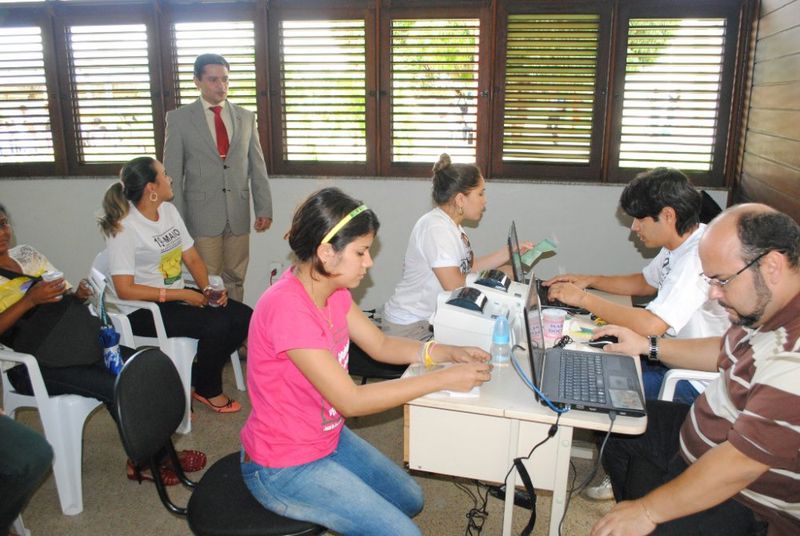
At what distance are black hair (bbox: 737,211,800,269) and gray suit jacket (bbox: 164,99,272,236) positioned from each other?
2969 millimetres

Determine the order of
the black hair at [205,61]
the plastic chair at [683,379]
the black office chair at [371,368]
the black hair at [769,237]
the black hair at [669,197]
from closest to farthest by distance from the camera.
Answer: the black hair at [769,237] < the plastic chair at [683,379] < the black hair at [669,197] < the black office chair at [371,368] < the black hair at [205,61]

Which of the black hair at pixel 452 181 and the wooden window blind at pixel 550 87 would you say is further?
the wooden window blind at pixel 550 87

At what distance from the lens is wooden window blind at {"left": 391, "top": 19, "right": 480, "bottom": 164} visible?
153 inches

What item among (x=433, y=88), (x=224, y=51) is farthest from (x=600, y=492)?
(x=224, y=51)

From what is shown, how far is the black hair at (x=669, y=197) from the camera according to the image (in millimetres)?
2289

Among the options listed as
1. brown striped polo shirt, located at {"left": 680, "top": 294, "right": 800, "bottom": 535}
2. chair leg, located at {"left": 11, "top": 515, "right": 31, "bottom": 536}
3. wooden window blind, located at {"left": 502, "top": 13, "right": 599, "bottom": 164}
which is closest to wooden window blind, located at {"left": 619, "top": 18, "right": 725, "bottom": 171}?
wooden window blind, located at {"left": 502, "top": 13, "right": 599, "bottom": 164}

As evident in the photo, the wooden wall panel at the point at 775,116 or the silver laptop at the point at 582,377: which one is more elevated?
the wooden wall panel at the point at 775,116

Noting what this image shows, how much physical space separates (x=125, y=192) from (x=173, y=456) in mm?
1546

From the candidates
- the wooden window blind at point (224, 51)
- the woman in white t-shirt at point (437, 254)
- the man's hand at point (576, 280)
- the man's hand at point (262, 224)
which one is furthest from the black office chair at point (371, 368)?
the wooden window blind at point (224, 51)

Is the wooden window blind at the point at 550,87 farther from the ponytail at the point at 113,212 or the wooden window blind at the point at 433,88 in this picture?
the ponytail at the point at 113,212

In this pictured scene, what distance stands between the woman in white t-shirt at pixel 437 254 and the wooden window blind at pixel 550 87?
1.36m

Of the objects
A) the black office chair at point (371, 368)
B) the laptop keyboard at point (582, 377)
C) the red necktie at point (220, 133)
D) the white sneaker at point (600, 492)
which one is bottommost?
→ the white sneaker at point (600, 492)

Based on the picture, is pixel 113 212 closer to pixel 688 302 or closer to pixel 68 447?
pixel 68 447

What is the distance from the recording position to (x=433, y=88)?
3977 millimetres
